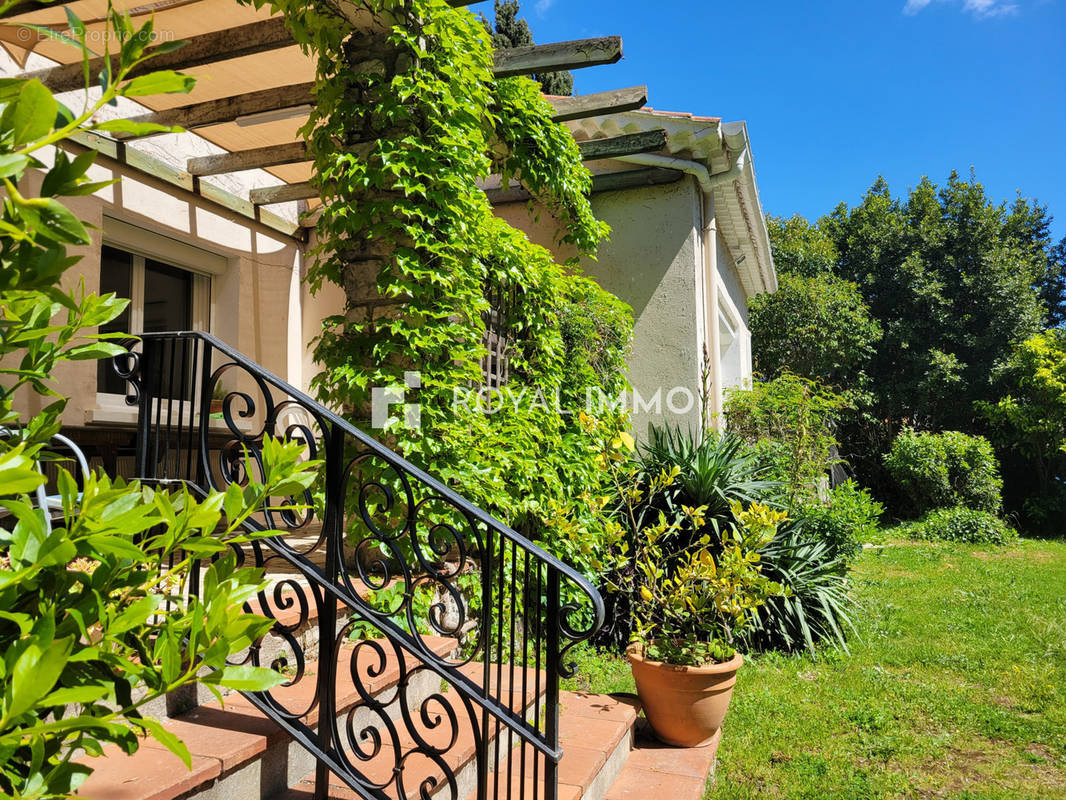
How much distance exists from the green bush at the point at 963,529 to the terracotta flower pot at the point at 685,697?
10.7m

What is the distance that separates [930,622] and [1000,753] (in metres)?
2.85

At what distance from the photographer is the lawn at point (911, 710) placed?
3525mm

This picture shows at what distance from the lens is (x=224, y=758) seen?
2.12m

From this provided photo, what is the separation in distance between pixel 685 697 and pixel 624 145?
4.86 metres

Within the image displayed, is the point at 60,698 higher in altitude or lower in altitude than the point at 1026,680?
higher

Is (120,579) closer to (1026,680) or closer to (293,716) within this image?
(293,716)

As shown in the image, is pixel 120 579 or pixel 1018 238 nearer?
pixel 120 579

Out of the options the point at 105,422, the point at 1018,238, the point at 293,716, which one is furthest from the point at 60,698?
the point at 1018,238

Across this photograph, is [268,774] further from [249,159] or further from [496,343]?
[249,159]

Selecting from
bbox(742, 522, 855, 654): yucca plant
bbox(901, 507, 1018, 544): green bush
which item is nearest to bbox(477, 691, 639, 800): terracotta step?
bbox(742, 522, 855, 654): yucca plant

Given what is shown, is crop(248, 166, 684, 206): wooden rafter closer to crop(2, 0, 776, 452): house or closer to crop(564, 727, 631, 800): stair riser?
crop(2, 0, 776, 452): house

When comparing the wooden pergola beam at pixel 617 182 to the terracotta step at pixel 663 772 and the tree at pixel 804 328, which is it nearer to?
the terracotta step at pixel 663 772

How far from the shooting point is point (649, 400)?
6879mm

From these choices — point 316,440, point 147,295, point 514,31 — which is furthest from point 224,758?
point 514,31
